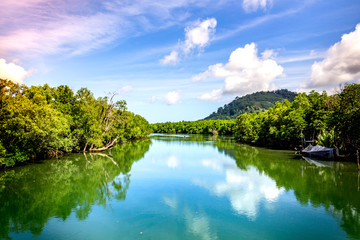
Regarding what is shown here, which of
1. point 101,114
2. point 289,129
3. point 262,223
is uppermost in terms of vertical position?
point 101,114

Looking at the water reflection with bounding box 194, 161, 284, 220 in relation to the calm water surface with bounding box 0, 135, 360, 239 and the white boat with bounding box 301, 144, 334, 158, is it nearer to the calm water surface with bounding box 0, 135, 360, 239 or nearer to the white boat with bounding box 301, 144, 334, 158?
the calm water surface with bounding box 0, 135, 360, 239

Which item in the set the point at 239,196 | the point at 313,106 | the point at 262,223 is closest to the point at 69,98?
the point at 239,196

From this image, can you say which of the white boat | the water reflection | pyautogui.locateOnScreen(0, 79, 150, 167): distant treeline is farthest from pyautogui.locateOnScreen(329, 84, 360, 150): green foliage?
pyautogui.locateOnScreen(0, 79, 150, 167): distant treeline

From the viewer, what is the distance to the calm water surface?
888cm

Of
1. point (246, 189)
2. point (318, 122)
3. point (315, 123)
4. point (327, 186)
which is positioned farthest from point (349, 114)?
point (246, 189)

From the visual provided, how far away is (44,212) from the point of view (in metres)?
10.8

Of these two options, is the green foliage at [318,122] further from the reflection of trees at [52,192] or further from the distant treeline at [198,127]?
the distant treeline at [198,127]

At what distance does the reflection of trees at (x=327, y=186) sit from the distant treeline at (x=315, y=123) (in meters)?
3.86

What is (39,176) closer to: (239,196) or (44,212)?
(44,212)

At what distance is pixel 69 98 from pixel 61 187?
1951 cm

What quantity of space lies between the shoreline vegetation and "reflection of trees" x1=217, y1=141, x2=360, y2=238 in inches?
193

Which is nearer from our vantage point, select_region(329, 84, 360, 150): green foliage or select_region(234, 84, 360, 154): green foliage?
select_region(329, 84, 360, 150): green foliage

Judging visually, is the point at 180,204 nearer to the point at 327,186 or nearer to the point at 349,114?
the point at 327,186

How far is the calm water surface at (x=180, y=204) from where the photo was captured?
8.88 m
